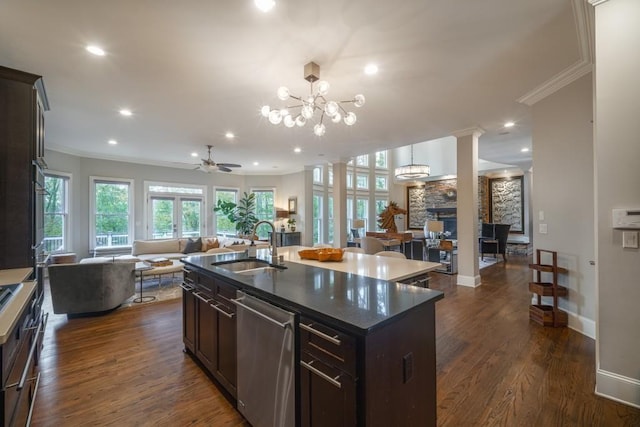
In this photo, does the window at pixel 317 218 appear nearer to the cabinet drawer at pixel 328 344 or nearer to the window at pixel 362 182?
the window at pixel 362 182

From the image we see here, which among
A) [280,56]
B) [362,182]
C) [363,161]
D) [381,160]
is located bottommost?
[362,182]

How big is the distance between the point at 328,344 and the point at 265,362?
0.55 m

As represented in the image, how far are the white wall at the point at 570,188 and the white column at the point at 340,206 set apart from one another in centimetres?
416

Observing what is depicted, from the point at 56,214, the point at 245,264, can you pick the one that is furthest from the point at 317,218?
the point at 245,264

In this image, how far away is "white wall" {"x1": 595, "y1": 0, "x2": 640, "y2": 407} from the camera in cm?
182

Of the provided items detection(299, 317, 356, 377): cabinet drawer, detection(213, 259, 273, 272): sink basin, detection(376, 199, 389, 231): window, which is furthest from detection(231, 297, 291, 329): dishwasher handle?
detection(376, 199, 389, 231): window

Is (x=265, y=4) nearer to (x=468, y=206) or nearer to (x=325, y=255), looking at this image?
(x=325, y=255)

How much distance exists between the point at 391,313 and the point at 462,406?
135cm

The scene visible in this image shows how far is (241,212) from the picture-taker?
29.5 feet

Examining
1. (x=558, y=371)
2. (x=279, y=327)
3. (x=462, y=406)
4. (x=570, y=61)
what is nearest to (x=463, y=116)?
(x=570, y=61)

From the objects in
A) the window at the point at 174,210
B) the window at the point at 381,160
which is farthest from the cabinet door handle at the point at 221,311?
the window at the point at 381,160

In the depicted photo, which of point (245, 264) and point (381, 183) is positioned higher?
point (381, 183)

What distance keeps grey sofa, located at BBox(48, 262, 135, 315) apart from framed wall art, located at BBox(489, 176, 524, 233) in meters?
10.8

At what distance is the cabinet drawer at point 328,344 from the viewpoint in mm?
1127
